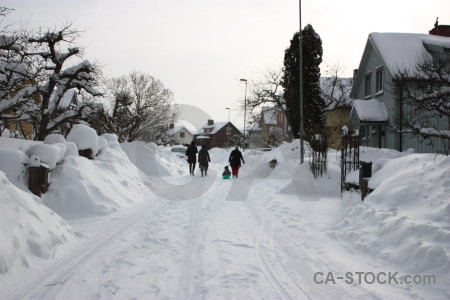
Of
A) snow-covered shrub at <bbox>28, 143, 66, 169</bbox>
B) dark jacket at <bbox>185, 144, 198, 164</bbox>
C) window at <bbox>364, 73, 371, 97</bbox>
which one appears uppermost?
window at <bbox>364, 73, 371, 97</bbox>

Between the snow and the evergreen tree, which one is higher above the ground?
the evergreen tree

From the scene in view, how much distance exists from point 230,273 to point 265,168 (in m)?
17.5

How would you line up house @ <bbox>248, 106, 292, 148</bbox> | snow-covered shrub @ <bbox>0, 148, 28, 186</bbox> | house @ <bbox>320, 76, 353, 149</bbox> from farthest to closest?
house @ <bbox>248, 106, 292, 148</bbox> → house @ <bbox>320, 76, 353, 149</bbox> → snow-covered shrub @ <bbox>0, 148, 28, 186</bbox>

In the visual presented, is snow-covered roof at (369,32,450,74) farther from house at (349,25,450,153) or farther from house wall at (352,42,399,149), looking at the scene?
house wall at (352,42,399,149)

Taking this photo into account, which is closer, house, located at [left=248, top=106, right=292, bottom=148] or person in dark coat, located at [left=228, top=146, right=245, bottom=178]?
person in dark coat, located at [left=228, top=146, right=245, bottom=178]

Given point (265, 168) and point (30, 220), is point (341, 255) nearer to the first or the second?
point (30, 220)

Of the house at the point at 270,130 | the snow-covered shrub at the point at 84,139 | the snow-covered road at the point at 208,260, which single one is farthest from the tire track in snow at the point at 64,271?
the house at the point at 270,130

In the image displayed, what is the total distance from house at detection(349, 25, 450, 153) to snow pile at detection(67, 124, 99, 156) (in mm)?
14951

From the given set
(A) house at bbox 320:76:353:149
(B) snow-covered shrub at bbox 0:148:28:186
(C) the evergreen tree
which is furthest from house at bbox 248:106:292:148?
(B) snow-covered shrub at bbox 0:148:28:186

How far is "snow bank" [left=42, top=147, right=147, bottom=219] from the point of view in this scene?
8.09 m

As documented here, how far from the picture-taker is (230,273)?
4734 mm

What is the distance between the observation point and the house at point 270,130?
37.0 metres

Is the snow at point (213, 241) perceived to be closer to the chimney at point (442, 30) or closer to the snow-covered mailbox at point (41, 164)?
the snow-covered mailbox at point (41, 164)

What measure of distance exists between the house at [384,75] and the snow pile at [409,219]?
44.8ft
